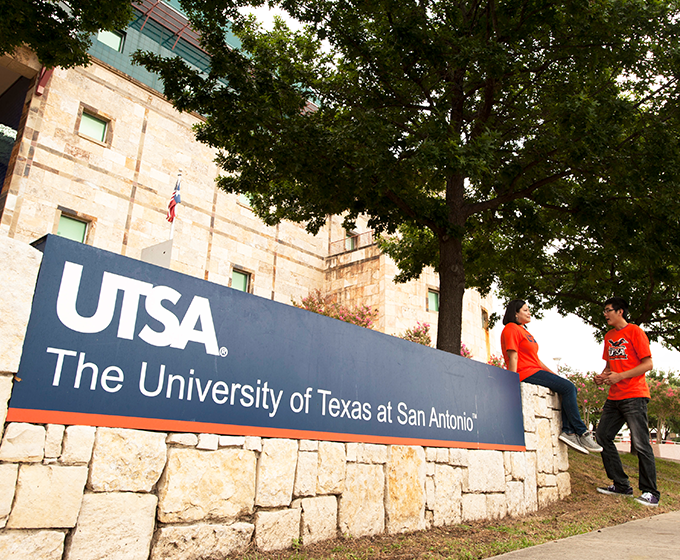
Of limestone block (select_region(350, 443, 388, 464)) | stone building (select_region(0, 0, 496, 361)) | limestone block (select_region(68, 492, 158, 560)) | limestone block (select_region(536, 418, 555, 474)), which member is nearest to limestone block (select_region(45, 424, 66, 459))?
limestone block (select_region(68, 492, 158, 560))

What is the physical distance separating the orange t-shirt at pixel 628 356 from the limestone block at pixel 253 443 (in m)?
5.18

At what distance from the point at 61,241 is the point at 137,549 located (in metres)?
1.76

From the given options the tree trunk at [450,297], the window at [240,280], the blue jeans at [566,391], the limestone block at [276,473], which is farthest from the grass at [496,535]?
the window at [240,280]

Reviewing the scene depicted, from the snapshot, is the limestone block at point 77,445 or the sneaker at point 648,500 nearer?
the limestone block at point 77,445

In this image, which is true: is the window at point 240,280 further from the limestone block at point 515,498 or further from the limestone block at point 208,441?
A: the limestone block at point 208,441

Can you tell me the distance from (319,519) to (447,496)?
1.73 meters

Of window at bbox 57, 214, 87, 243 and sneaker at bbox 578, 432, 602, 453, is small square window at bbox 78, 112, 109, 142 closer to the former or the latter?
window at bbox 57, 214, 87, 243

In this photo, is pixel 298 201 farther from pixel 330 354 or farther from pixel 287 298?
pixel 287 298

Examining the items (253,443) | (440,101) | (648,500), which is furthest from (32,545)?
(440,101)

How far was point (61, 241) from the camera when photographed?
2820mm

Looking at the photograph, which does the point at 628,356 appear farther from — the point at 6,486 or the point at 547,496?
the point at 6,486

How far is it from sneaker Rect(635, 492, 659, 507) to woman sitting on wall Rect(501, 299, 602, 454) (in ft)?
2.32

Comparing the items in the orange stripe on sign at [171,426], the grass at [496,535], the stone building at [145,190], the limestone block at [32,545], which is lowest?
the grass at [496,535]

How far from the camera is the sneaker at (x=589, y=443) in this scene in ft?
22.1
